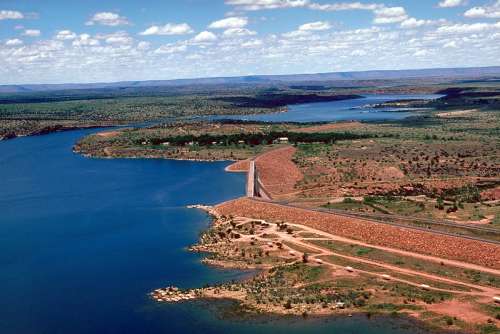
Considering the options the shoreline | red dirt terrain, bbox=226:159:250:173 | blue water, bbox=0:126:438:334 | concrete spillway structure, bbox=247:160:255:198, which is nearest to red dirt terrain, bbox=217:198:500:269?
concrete spillway structure, bbox=247:160:255:198

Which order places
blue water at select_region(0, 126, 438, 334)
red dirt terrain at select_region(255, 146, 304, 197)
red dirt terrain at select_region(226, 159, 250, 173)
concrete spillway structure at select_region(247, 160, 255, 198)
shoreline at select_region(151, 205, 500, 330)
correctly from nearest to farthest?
blue water at select_region(0, 126, 438, 334) → shoreline at select_region(151, 205, 500, 330) → concrete spillway structure at select_region(247, 160, 255, 198) → red dirt terrain at select_region(255, 146, 304, 197) → red dirt terrain at select_region(226, 159, 250, 173)

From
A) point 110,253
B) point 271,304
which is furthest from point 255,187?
point 271,304

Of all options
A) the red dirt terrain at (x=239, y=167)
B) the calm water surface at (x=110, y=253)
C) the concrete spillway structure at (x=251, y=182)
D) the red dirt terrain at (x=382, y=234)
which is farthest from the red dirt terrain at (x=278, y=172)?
the red dirt terrain at (x=382, y=234)

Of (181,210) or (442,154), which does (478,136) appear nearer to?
(442,154)

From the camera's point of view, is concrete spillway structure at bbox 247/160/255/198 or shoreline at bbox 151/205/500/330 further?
concrete spillway structure at bbox 247/160/255/198

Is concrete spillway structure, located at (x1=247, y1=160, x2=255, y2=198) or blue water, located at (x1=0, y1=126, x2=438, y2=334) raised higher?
concrete spillway structure, located at (x1=247, y1=160, x2=255, y2=198)

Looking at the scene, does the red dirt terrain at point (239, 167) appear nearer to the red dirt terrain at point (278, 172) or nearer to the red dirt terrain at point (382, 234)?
the red dirt terrain at point (278, 172)

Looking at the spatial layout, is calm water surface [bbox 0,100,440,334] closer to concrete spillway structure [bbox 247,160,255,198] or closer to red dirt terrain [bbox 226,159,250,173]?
red dirt terrain [bbox 226,159,250,173]
